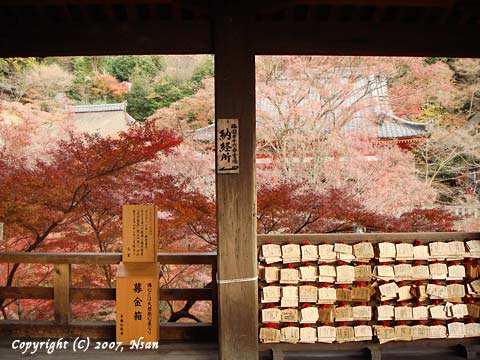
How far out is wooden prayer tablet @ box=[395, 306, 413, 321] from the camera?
13.2 feet

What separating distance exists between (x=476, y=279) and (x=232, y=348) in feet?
8.21

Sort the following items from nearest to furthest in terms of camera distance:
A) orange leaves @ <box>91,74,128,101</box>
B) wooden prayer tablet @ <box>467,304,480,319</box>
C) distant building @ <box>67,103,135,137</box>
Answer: wooden prayer tablet @ <box>467,304,480,319</box> → distant building @ <box>67,103,135,137</box> → orange leaves @ <box>91,74,128,101</box>

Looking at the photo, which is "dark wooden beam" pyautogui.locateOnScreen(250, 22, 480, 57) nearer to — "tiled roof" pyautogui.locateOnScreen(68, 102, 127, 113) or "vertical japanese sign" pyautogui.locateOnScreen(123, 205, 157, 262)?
"vertical japanese sign" pyautogui.locateOnScreen(123, 205, 157, 262)

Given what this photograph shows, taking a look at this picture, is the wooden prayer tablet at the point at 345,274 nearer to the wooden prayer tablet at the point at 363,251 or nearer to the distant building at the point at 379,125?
the wooden prayer tablet at the point at 363,251

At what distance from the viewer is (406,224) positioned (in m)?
5.69

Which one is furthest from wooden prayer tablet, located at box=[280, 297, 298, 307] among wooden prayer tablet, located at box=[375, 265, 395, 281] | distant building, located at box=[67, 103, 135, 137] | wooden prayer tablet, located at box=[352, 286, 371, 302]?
distant building, located at box=[67, 103, 135, 137]

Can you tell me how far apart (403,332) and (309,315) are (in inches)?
37.0

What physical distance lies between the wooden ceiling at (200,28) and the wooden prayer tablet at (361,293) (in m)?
2.30

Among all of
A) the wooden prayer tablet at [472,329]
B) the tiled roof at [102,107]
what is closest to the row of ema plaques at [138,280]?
the wooden prayer tablet at [472,329]

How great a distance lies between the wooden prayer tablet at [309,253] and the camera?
402cm

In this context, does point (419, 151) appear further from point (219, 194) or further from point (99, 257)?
point (99, 257)

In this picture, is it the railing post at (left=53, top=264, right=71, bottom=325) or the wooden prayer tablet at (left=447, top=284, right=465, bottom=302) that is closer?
the wooden prayer tablet at (left=447, top=284, right=465, bottom=302)

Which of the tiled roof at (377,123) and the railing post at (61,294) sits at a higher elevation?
the tiled roof at (377,123)

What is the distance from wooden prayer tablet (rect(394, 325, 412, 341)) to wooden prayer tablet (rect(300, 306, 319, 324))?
80 cm
